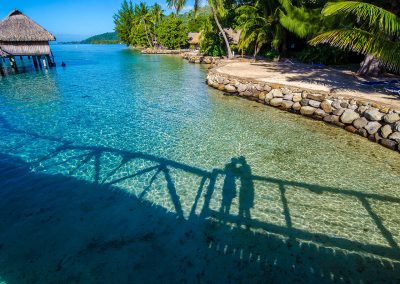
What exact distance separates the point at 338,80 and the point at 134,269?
542 inches

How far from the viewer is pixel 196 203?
5.79 m

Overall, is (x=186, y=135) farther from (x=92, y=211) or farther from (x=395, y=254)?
(x=395, y=254)

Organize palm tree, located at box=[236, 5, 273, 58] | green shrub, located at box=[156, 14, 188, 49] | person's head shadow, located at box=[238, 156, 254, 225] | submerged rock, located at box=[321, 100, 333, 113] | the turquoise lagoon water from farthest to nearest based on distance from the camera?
green shrub, located at box=[156, 14, 188, 49]
palm tree, located at box=[236, 5, 273, 58]
submerged rock, located at box=[321, 100, 333, 113]
person's head shadow, located at box=[238, 156, 254, 225]
the turquoise lagoon water

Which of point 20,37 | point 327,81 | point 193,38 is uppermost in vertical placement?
point 193,38

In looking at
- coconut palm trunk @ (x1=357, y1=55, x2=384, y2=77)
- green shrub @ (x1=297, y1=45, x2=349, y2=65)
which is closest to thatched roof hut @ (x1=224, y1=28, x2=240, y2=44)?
green shrub @ (x1=297, y1=45, x2=349, y2=65)

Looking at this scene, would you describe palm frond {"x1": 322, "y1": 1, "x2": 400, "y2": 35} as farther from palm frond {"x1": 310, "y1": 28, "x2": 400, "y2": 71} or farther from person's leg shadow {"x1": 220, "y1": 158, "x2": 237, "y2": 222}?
person's leg shadow {"x1": 220, "y1": 158, "x2": 237, "y2": 222}

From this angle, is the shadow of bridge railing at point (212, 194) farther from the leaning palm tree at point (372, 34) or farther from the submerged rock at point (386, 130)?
the leaning palm tree at point (372, 34)

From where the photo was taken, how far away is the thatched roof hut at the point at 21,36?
78.4ft

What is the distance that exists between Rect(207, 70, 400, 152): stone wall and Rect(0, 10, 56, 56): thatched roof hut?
2285 cm

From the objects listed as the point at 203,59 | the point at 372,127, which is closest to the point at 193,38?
the point at 203,59

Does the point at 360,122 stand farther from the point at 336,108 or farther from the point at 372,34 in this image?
the point at 372,34

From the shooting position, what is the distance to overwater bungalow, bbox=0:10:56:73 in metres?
23.9

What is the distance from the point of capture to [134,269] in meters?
4.19

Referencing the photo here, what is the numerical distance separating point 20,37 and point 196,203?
28.3 m
